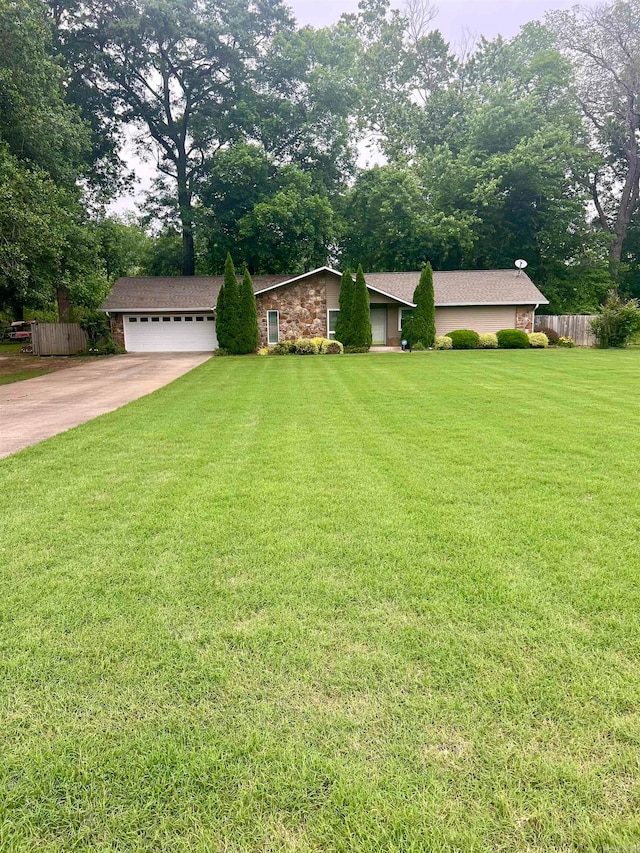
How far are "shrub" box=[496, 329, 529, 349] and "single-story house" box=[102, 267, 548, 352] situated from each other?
5.78ft

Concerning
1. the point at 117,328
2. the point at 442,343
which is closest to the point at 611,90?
the point at 442,343

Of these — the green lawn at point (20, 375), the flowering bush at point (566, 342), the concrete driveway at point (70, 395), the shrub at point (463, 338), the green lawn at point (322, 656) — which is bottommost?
the green lawn at point (322, 656)

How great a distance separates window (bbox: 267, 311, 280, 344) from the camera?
2194 cm

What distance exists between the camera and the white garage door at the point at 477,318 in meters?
23.2

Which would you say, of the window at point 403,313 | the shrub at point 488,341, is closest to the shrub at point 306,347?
the window at point 403,313

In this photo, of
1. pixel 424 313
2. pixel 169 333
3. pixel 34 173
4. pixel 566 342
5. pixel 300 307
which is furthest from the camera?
pixel 169 333

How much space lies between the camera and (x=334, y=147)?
26.6 metres

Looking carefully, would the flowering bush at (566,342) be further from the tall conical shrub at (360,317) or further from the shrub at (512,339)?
the tall conical shrub at (360,317)

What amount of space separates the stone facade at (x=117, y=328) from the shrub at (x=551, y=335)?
19027 millimetres

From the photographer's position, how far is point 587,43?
27.6m

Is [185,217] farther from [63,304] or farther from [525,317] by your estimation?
[525,317]

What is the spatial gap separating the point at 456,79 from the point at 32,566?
130 feet

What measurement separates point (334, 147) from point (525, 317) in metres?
13.6

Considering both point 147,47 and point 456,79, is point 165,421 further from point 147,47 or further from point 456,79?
point 456,79
